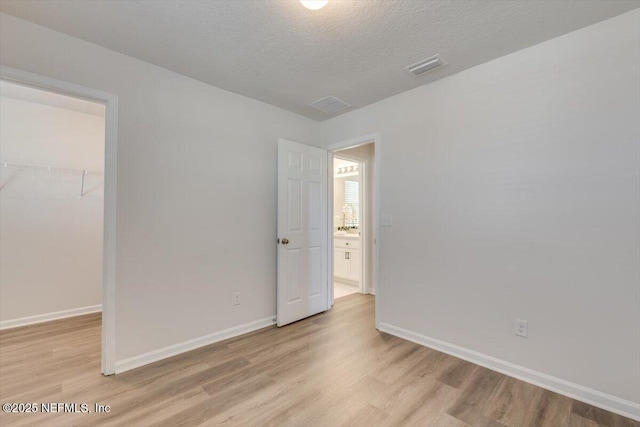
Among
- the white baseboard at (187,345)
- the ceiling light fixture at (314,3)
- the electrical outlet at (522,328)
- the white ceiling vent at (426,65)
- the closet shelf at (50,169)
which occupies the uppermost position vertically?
the white ceiling vent at (426,65)

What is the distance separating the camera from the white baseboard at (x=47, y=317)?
3.02 meters

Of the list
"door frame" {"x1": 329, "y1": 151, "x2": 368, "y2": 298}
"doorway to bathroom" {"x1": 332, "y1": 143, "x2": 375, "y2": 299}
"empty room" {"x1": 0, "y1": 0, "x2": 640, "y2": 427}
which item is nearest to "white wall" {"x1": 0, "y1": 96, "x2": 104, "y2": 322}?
"empty room" {"x1": 0, "y1": 0, "x2": 640, "y2": 427}

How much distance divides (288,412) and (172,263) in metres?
1.56

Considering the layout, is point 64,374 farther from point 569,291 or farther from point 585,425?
point 569,291

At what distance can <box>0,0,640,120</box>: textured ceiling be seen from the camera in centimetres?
174

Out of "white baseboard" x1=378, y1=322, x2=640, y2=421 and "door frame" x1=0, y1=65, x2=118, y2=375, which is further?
"door frame" x1=0, y1=65, x2=118, y2=375

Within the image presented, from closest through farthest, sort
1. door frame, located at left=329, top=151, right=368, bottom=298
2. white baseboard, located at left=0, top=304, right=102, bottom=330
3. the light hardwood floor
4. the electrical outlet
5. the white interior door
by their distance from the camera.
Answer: the light hardwood floor < the electrical outlet < white baseboard, located at left=0, top=304, right=102, bottom=330 < the white interior door < door frame, located at left=329, top=151, right=368, bottom=298

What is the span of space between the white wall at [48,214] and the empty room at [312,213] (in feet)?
0.07

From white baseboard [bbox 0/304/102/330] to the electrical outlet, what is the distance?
181 inches

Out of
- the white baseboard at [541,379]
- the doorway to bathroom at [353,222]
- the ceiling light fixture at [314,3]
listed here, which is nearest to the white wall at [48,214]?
the doorway to bathroom at [353,222]

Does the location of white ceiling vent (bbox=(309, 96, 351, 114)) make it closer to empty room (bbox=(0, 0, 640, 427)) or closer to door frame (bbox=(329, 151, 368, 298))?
empty room (bbox=(0, 0, 640, 427))

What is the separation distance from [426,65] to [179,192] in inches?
95.3

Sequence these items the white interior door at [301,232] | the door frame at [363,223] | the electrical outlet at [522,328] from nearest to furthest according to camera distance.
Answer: the electrical outlet at [522,328] < the white interior door at [301,232] < the door frame at [363,223]

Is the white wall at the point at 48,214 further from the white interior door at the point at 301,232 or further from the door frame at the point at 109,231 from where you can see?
the white interior door at the point at 301,232
